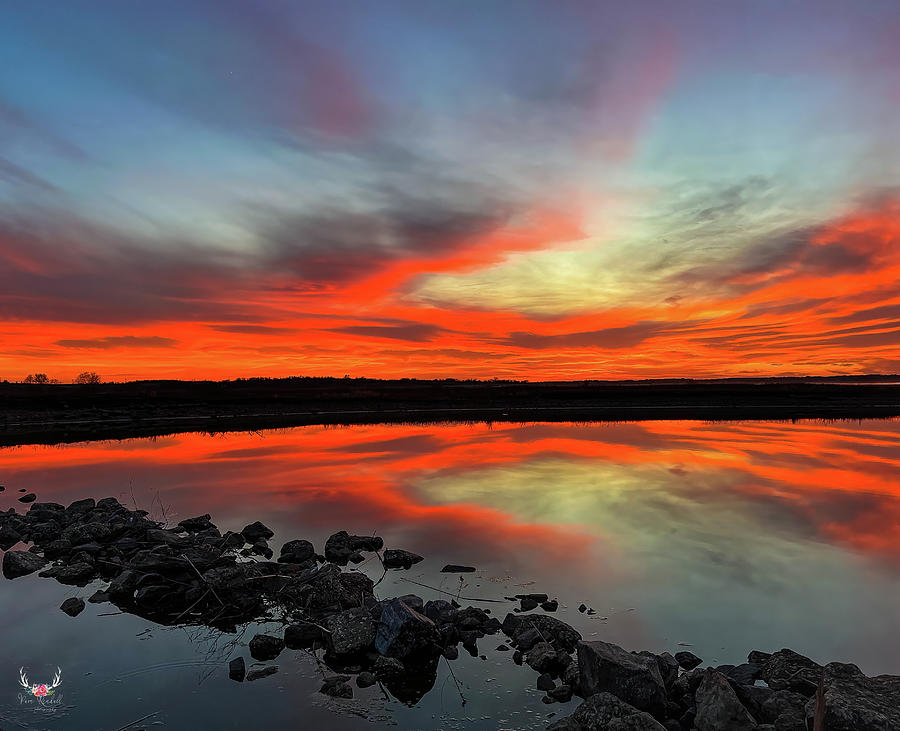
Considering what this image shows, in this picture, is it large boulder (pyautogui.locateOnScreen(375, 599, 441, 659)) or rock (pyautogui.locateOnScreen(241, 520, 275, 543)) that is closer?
large boulder (pyautogui.locateOnScreen(375, 599, 441, 659))

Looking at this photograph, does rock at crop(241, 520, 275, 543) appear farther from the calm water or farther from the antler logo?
the antler logo

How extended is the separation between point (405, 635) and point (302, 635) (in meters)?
2.27

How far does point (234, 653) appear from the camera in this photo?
33.7 feet

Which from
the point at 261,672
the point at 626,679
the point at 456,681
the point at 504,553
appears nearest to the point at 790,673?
the point at 626,679

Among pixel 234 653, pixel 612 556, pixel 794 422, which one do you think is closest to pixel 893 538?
pixel 612 556

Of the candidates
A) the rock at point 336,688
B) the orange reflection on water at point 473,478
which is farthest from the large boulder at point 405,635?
the orange reflection on water at point 473,478

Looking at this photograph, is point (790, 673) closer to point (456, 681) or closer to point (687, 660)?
point (687, 660)

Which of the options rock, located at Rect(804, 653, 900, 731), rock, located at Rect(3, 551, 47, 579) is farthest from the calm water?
rock, located at Rect(804, 653, 900, 731)

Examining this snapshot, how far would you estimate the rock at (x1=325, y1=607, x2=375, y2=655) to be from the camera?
Result: 9.97 meters

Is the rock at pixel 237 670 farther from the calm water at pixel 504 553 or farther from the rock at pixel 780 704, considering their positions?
the rock at pixel 780 704

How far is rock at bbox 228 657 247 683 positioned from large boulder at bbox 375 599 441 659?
235 centimetres

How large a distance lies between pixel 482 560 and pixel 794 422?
213 feet

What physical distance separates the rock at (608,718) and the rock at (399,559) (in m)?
8.15

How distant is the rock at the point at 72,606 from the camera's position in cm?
1210
